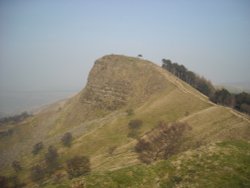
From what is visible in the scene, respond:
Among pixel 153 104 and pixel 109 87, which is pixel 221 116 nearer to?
pixel 153 104

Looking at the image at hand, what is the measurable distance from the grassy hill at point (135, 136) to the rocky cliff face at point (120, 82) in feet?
1.81

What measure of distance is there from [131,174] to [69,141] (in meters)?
85.7

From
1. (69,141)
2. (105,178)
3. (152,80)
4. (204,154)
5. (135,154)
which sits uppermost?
(152,80)

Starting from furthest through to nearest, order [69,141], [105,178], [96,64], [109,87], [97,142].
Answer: [96,64]
[109,87]
[69,141]
[97,142]
[105,178]

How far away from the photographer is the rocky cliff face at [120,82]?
126225 millimetres

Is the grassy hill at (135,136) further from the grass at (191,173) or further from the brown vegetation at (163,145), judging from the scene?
the brown vegetation at (163,145)

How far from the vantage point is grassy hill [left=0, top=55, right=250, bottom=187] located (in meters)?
23.9

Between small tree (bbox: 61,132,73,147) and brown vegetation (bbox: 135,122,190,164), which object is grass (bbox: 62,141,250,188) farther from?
small tree (bbox: 61,132,73,147)

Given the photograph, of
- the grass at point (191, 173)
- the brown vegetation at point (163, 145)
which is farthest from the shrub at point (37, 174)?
the grass at point (191, 173)

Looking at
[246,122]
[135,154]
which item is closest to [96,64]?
[135,154]

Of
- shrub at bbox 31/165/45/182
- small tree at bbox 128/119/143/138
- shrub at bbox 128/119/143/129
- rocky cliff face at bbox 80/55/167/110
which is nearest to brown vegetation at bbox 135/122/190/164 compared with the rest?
small tree at bbox 128/119/143/138

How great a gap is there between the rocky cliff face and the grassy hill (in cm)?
55

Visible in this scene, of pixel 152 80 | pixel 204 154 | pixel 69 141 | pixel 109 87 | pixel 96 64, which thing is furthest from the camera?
pixel 96 64

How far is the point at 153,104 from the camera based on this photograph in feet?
351
